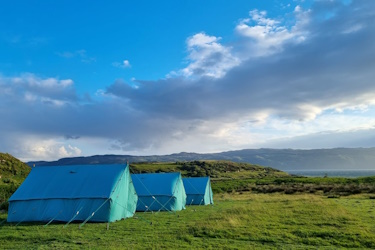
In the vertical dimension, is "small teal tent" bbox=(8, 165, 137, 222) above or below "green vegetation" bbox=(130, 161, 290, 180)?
above

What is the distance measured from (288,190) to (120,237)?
1874 inches

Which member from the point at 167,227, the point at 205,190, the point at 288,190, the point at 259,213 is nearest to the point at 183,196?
the point at 205,190

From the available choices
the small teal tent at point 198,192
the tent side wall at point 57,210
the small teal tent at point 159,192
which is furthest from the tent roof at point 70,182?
the small teal tent at point 198,192

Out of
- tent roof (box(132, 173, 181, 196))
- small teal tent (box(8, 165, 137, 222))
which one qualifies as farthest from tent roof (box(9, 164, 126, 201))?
tent roof (box(132, 173, 181, 196))

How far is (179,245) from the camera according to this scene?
45.0 ft

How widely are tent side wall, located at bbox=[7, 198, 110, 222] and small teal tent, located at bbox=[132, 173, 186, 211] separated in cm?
973

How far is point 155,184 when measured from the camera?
3447 centimetres

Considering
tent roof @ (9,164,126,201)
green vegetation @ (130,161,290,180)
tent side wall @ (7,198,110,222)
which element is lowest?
green vegetation @ (130,161,290,180)

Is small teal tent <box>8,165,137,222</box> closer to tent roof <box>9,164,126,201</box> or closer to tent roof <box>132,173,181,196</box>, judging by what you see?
tent roof <box>9,164,126,201</box>

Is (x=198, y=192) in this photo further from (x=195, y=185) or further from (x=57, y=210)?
(x=57, y=210)

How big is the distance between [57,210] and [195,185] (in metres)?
22.5

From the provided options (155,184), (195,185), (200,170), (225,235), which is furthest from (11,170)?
(200,170)

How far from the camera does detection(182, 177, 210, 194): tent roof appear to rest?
136ft

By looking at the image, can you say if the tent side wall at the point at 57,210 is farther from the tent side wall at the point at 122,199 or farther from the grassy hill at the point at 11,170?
the grassy hill at the point at 11,170
